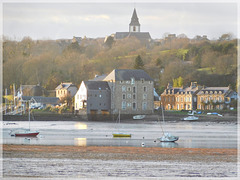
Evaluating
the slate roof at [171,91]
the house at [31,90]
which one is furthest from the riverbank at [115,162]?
the house at [31,90]

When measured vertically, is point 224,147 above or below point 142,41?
below

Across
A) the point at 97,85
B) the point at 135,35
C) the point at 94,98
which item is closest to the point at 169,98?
the point at 97,85

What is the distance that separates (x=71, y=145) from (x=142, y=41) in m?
124

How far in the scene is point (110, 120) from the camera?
87.6m

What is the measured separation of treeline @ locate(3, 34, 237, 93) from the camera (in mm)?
111438

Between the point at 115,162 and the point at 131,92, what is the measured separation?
Result: 6328 cm

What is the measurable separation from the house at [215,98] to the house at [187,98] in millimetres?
822

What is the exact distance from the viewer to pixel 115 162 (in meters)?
31.5

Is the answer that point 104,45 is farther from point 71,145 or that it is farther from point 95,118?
point 71,145

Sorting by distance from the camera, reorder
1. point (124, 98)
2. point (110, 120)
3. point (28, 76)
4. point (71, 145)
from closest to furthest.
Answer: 1. point (71, 145)
2. point (110, 120)
3. point (124, 98)
4. point (28, 76)

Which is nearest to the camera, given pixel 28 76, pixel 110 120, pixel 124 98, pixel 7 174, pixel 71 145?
pixel 7 174

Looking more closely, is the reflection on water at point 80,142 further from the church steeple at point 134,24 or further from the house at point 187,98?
the church steeple at point 134,24

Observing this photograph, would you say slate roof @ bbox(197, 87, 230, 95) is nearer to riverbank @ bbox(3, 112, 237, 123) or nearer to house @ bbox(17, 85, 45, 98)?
riverbank @ bbox(3, 112, 237, 123)

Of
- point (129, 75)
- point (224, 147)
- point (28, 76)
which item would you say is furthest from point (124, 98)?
point (224, 147)
